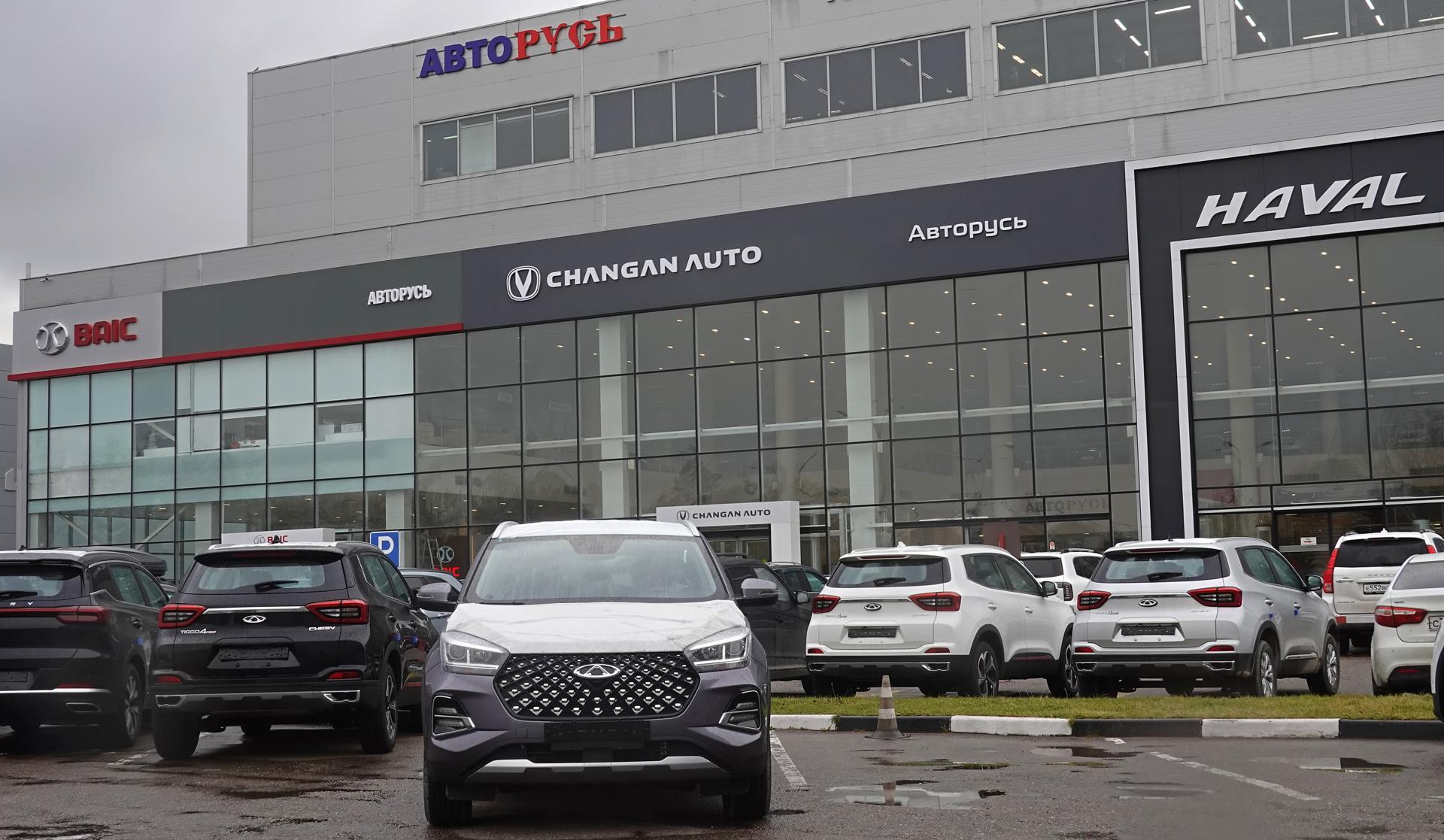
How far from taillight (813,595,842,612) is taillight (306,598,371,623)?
5306 mm

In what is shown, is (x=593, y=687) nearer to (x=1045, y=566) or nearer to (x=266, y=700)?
(x=266, y=700)

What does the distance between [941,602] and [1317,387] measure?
2008 cm

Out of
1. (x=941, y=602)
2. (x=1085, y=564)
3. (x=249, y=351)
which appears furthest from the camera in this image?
(x=249, y=351)

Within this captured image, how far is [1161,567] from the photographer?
49.1 feet

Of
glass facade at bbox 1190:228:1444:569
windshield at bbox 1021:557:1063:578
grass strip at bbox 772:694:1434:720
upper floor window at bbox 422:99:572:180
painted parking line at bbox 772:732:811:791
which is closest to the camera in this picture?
painted parking line at bbox 772:732:811:791

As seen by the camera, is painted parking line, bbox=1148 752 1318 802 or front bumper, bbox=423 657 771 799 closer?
front bumper, bbox=423 657 771 799

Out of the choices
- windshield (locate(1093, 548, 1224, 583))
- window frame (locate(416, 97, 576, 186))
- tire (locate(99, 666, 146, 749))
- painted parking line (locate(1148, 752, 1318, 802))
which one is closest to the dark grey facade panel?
windshield (locate(1093, 548, 1224, 583))

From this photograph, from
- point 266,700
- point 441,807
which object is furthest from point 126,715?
point 441,807

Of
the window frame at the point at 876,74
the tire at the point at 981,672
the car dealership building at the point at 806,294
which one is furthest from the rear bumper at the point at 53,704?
the window frame at the point at 876,74

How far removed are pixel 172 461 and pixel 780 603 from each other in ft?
102

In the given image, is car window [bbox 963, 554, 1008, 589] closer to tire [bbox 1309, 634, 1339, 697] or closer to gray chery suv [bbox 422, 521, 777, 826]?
tire [bbox 1309, 634, 1339, 697]

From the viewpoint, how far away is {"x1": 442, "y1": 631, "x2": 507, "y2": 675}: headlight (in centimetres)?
780

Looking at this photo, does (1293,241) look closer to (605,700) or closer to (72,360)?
(605,700)

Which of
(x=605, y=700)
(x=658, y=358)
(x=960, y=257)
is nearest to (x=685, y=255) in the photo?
(x=658, y=358)
